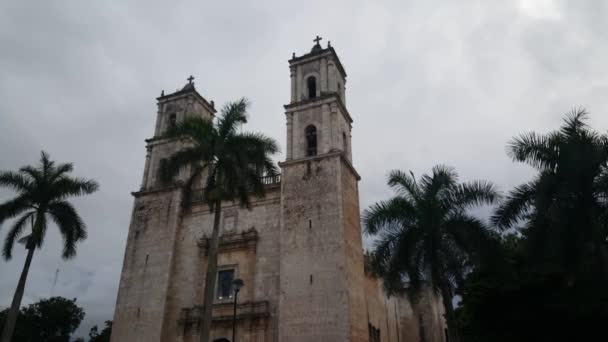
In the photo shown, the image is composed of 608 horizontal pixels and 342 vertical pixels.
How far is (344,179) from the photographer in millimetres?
23969

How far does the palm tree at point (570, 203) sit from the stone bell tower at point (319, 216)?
Result: 876 centimetres

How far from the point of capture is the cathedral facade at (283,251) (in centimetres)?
2109

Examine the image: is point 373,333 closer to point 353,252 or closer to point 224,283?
point 353,252

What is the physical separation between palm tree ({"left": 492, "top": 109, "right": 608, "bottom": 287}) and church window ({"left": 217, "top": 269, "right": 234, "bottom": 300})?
46.7 ft

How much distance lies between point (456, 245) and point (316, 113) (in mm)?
12688

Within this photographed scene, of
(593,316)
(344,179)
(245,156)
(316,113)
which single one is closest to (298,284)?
(344,179)

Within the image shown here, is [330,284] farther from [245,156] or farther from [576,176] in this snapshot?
[576,176]

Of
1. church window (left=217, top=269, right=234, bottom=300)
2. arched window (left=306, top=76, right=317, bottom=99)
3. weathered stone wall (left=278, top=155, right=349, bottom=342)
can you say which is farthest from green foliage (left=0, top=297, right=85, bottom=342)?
arched window (left=306, top=76, right=317, bottom=99)

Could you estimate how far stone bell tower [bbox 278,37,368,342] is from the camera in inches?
807

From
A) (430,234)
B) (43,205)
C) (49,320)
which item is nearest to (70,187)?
(43,205)

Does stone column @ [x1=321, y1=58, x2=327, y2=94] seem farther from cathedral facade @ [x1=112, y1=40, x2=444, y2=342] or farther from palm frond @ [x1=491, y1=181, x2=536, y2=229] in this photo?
palm frond @ [x1=491, y1=181, x2=536, y2=229]

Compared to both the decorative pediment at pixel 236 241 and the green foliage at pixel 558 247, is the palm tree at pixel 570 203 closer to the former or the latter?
the green foliage at pixel 558 247

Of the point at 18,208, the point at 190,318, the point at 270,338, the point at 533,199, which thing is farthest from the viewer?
the point at 190,318

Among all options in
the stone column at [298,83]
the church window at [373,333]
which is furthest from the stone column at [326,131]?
the church window at [373,333]
